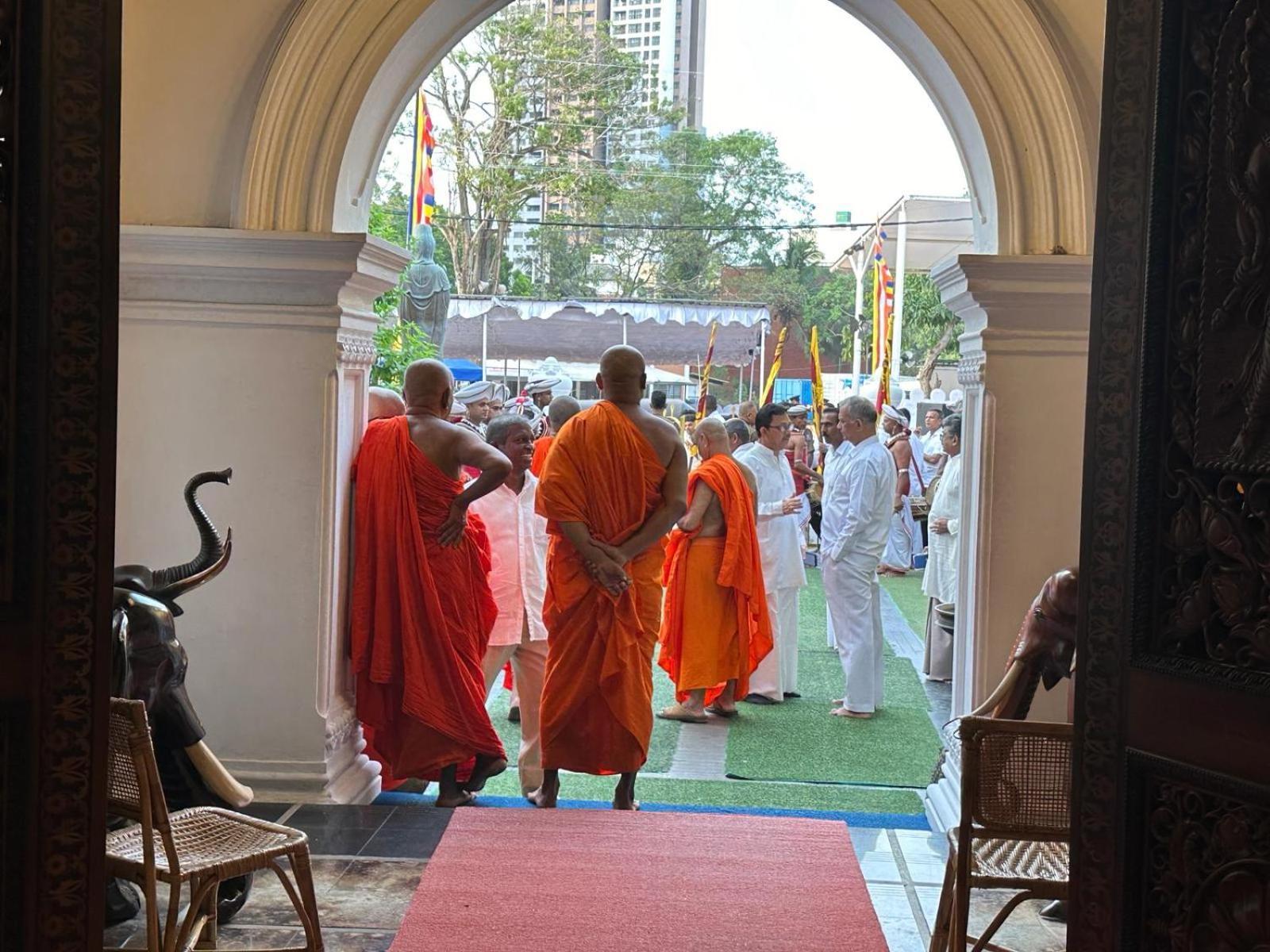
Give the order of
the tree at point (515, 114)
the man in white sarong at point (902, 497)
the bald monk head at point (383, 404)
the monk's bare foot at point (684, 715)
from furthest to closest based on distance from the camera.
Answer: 1. the tree at point (515, 114)
2. the man in white sarong at point (902, 497)
3. the monk's bare foot at point (684, 715)
4. the bald monk head at point (383, 404)

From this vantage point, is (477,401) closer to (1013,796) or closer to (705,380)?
(705,380)

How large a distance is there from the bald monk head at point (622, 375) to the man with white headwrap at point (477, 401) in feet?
15.5

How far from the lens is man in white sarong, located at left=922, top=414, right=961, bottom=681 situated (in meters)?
8.44

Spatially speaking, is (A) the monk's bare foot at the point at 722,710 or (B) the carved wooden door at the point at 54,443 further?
(A) the monk's bare foot at the point at 722,710

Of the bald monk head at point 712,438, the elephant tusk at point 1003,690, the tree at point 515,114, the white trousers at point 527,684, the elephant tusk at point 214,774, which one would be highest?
the tree at point 515,114

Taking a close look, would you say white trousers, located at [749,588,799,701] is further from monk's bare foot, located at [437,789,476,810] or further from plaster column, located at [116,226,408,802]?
plaster column, located at [116,226,408,802]

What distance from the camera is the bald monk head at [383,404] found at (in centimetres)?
640

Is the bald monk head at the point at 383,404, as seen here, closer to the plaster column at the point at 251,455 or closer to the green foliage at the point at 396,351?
the plaster column at the point at 251,455

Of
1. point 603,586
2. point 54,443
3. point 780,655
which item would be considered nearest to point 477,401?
point 780,655

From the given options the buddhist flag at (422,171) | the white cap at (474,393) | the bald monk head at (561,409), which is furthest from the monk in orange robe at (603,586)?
the buddhist flag at (422,171)

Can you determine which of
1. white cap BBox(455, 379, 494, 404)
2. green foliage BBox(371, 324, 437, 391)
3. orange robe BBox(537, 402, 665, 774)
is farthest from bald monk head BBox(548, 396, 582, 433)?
green foliage BBox(371, 324, 437, 391)

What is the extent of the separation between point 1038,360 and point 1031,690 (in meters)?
1.82

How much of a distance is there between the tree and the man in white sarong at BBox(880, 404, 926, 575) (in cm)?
1243

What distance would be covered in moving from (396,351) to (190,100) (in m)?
6.95
